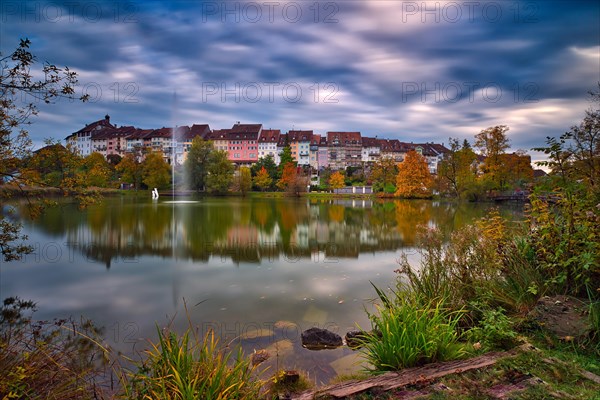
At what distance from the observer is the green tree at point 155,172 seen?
74.7 metres

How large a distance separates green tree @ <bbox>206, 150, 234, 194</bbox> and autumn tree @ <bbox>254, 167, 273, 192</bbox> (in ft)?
39.8

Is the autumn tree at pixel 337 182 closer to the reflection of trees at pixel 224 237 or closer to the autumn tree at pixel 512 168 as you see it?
the autumn tree at pixel 512 168

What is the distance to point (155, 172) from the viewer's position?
7475 cm

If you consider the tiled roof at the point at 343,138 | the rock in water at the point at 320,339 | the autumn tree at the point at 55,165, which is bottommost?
the rock in water at the point at 320,339

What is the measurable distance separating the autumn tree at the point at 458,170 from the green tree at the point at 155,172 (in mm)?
53743

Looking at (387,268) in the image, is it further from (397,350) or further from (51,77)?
(51,77)

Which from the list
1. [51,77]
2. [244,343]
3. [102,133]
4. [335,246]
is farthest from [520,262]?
[102,133]

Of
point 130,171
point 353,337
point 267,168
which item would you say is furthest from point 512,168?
point 130,171

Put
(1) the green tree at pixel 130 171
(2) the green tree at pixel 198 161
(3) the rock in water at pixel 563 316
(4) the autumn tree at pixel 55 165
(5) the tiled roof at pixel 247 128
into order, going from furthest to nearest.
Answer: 1. (5) the tiled roof at pixel 247 128
2. (1) the green tree at pixel 130 171
3. (2) the green tree at pixel 198 161
4. (4) the autumn tree at pixel 55 165
5. (3) the rock in water at pixel 563 316

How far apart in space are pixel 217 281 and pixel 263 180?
73441mm

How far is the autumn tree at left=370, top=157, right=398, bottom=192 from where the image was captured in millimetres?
77938

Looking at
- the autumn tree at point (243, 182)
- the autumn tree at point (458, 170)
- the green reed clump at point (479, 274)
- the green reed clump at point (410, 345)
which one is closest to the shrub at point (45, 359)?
the green reed clump at point (410, 345)

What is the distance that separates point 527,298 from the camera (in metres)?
5.88

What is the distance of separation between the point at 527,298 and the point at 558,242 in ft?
3.31
